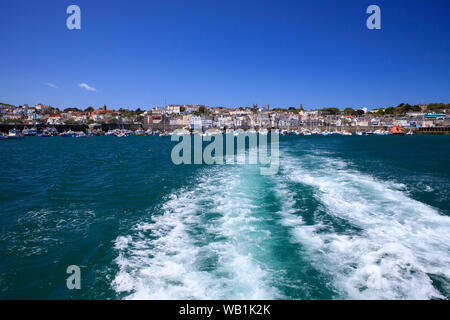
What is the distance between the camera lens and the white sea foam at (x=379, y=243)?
4.76 m

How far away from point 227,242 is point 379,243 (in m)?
4.51

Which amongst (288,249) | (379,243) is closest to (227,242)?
(288,249)

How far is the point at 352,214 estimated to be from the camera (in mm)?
8711

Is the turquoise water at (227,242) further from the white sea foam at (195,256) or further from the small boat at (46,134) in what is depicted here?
the small boat at (46,134)

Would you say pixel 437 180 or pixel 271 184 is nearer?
pixel 271 184

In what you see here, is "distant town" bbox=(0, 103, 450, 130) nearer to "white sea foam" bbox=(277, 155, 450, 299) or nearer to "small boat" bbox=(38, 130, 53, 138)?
"small boat" bbox=(38, 130, 53, 138)

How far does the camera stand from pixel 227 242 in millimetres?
6750

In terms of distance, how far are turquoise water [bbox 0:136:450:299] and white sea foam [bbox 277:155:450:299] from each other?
31 millimetres

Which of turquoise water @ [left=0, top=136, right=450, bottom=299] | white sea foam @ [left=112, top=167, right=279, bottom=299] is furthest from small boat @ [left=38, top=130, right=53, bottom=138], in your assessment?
white sea foam @ [left=112, top=167, right=279, bottom=299]

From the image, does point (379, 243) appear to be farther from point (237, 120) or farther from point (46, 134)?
point (237, 120)

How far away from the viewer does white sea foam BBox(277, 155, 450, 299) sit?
476 centimetres
